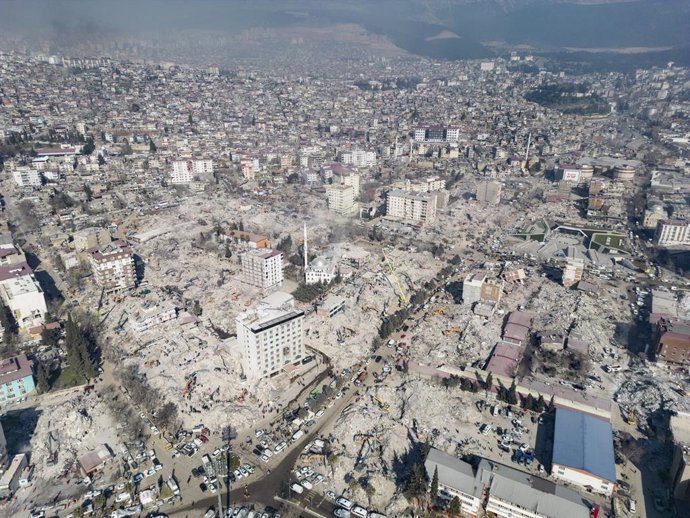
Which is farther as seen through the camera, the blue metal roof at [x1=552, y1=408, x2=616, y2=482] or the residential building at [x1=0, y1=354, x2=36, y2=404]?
the residential building at [x1=0, y1=354, x2=36, y2=404]

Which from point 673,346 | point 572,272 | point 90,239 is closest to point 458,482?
point 673,346

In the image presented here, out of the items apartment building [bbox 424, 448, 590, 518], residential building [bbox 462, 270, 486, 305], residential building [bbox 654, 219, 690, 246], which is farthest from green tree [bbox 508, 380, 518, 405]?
Result: residential building [bbox 654, 219, 690, 246]

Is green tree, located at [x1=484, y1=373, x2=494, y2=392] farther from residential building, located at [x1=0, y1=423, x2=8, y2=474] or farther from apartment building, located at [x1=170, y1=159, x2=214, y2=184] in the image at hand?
apartment building, located at [x1=170, y1=159, x2=214, y2=184]

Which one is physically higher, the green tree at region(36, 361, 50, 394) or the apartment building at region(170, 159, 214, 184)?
the apartment building at region(170, 159, 214, 184)

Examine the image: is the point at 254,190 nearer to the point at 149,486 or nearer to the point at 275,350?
the point at 275,350

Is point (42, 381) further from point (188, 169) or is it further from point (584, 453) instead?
point (188, 169)

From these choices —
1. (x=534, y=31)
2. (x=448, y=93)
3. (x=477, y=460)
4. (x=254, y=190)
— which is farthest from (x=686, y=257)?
(x=534, y=31)
